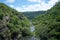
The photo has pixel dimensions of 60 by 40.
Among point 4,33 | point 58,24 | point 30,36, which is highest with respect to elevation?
point 58,24

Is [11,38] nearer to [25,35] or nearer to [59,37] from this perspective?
[25,35]

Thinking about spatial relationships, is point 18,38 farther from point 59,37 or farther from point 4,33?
point 59,37

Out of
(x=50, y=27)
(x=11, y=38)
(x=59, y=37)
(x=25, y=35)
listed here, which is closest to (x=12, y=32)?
(x=11, y=38)

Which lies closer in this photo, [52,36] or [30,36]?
[52,36]

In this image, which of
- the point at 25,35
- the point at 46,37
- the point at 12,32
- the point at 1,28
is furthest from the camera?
the point at 25,35

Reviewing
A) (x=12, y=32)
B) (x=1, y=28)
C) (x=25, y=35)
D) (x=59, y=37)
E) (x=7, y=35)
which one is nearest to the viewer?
(x=59, y=37)

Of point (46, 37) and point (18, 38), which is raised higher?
point (46, 37)

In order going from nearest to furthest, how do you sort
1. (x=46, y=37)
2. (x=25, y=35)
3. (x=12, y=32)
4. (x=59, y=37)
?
(x=59, y=37), (x=46, y=37), (x=12, y=32), (x=25, y=35)

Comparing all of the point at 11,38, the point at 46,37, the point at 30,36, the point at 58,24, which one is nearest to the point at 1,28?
the point at 11,38

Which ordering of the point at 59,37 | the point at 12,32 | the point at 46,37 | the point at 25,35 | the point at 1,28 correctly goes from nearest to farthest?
the point at 59,37 → the point at 46,37 → the point at 1,28 → the point at 12,32 → the point at 25,35
